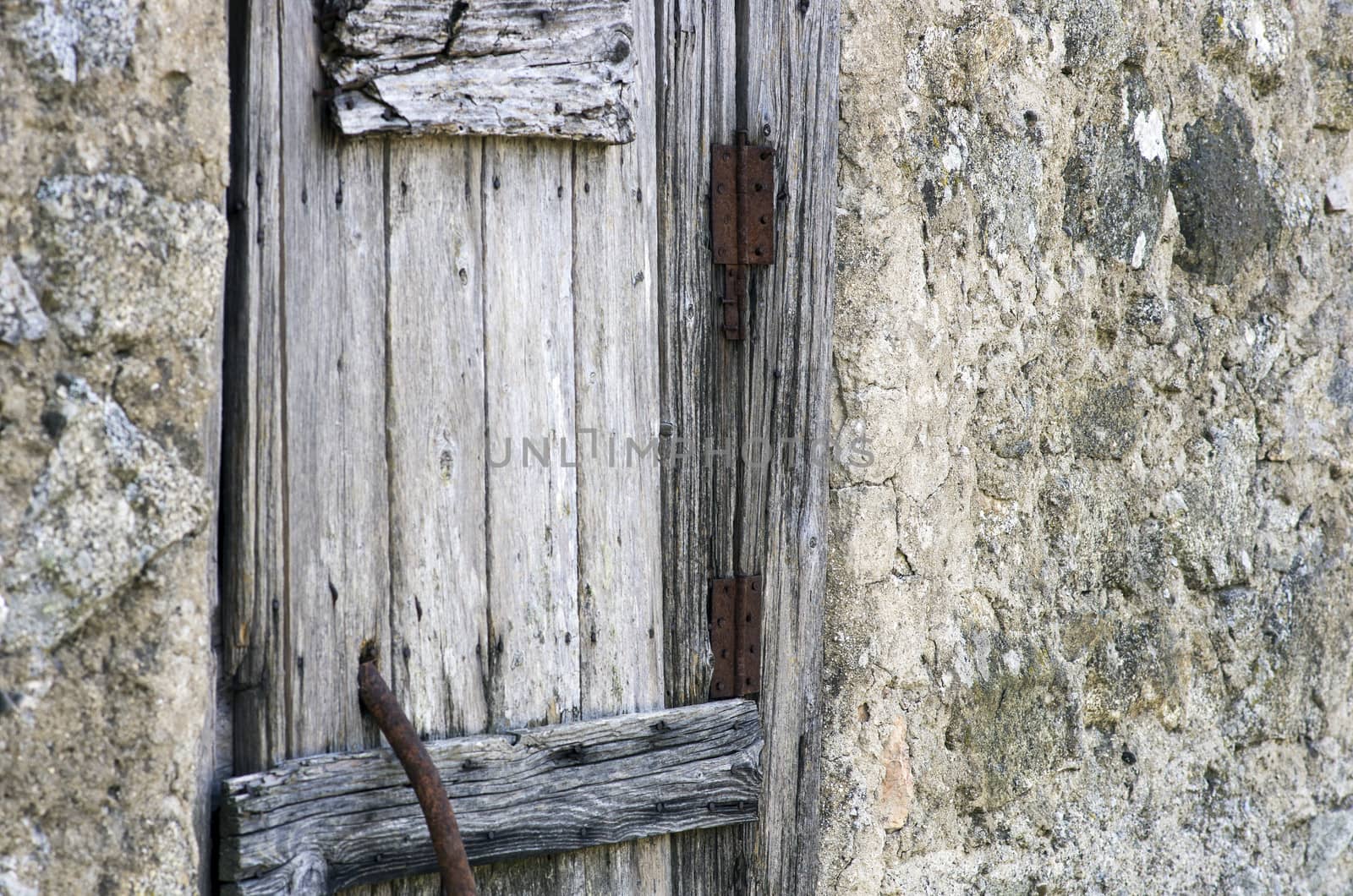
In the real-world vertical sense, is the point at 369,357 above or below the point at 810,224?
below

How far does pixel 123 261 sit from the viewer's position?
1081mm

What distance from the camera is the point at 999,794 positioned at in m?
1.95

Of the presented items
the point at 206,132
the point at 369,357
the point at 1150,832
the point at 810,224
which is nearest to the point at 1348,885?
the point at 1150,832

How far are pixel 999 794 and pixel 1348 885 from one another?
100cm

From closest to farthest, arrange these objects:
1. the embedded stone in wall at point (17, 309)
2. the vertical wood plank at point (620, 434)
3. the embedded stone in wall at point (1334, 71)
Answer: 1. the embedded stone in wall at point (17, 309)
2. the vertical wood plank at point (620, 434)
3. the embedded stone in wall at point (1334, 71)

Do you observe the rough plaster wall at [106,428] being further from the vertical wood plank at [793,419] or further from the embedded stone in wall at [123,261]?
the vertical wood plank at [793,419]

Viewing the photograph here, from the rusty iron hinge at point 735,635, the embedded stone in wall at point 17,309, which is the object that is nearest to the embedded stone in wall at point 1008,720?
the rusty iron hinge at point 735,635

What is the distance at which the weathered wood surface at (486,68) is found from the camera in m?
1.35

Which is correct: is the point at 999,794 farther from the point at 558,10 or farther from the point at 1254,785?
the point at 558,10

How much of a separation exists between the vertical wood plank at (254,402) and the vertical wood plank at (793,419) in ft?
2.22

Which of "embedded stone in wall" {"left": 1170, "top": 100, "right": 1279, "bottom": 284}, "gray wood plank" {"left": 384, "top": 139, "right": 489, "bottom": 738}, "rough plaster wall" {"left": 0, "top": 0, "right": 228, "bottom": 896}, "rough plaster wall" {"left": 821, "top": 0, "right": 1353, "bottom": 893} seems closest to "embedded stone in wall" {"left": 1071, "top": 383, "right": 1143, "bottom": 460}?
"rough plaster wall" {"left": 821, "top": 0, "right": 1353, "bottom": 893}

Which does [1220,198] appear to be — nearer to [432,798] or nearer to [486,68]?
[486,68]

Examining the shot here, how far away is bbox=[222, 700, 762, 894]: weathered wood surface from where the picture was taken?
4.23 ft

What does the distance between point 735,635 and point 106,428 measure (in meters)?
0.93
